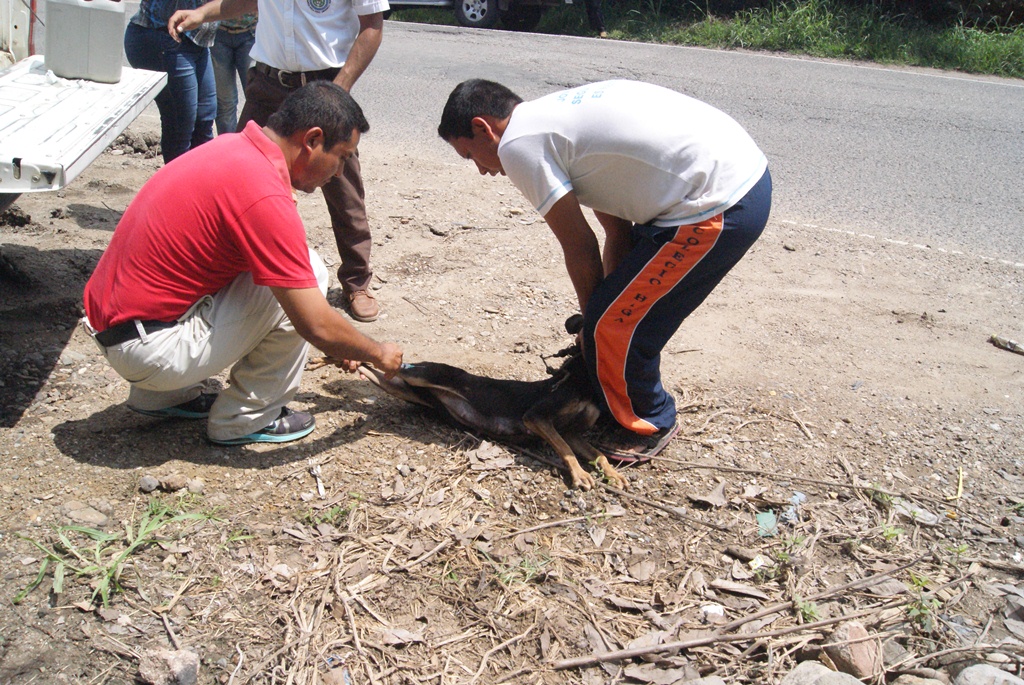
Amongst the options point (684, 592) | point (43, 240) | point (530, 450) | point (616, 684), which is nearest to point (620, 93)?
point (530, 450)

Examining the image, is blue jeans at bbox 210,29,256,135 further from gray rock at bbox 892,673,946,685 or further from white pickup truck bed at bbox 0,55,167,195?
gray rock at bbox 892,673,946,685

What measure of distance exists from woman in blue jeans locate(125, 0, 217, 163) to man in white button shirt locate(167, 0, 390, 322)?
155 millimetres

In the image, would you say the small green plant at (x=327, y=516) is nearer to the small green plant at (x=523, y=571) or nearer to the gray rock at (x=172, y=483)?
the gray rock at (x=172, y=483)

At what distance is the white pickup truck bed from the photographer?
2891 millimetres

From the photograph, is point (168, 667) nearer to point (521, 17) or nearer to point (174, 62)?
point (174, 62)

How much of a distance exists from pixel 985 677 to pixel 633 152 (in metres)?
1.90

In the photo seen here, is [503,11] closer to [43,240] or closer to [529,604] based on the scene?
[43,240]

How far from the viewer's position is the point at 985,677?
2410 millimetres

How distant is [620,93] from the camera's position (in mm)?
2867

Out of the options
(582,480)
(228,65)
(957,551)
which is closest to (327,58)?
(228,65)

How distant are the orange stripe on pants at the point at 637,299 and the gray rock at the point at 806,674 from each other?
Result: 1.14 meters

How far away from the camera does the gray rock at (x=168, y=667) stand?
2.25 m

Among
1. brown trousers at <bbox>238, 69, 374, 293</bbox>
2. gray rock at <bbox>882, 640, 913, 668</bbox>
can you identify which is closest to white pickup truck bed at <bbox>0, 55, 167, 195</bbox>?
brown trousers at <bbox>238, 69, 374, 293</bbox>

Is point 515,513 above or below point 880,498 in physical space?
below
